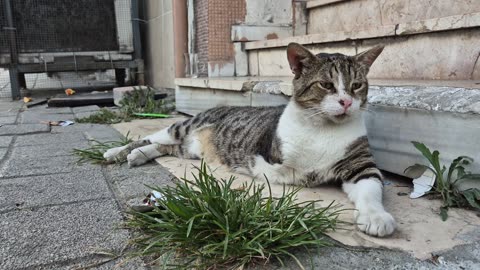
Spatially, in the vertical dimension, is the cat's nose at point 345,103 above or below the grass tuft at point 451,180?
above

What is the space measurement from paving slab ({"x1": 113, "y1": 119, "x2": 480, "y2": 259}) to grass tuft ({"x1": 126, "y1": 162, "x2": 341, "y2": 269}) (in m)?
0.16

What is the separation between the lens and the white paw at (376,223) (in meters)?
1.38

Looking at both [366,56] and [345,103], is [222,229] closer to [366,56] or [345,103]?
[345,103]

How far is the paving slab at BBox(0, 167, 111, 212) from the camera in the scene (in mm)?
1765

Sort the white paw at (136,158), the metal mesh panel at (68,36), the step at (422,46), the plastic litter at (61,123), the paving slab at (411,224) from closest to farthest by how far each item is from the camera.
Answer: the paving slab at (411,224), the step at (422,46), the white paw at (136,158), the plastic litter at (61,123), the metal mesh panel at (68,36)

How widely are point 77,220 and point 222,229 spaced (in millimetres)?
637

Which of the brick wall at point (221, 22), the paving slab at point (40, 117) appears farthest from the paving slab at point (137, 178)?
the paving slab at point (40, 117)

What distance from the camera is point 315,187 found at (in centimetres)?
201

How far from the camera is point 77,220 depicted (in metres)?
1.54

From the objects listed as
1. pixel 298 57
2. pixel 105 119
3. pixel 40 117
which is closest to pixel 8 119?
pixel 40 117

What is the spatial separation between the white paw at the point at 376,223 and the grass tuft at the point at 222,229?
102 mm

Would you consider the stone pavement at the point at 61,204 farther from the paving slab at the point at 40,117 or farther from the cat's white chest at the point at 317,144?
the paving slab at the point at 40,117

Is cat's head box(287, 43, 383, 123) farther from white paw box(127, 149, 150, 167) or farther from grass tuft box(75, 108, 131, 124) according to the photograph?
grass tuft box(75, 108, 131, 124)

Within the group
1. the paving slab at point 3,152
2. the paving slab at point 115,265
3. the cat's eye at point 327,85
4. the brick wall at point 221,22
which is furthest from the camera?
the brick wall at point 221,22
